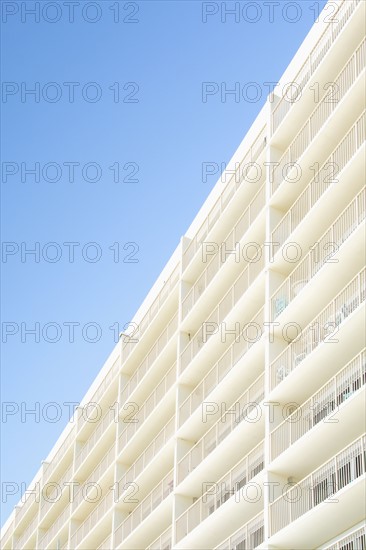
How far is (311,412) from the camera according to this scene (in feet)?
121

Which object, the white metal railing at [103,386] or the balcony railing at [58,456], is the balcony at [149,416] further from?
the balcony railing at [58,456]

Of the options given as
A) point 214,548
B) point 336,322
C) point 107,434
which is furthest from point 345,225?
point 107,434

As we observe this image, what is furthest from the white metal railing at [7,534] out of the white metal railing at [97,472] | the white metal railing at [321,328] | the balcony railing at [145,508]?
the white metal railing at [321,328]

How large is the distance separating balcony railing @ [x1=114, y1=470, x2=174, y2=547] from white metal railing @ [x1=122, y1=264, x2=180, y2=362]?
8215 mm

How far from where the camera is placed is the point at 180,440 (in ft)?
153

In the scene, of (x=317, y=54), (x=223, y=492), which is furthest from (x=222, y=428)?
(x=317, y=54)

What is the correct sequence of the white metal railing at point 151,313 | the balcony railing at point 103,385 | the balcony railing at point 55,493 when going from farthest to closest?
the balcony railing at point 55,493
the balcony railing at point 103,385
the white metal railing at point 151,313

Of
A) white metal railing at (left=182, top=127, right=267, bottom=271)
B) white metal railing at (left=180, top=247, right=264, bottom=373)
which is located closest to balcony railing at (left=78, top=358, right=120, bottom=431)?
white metal railing at (left=182, top=127, right=267, bottom=271)

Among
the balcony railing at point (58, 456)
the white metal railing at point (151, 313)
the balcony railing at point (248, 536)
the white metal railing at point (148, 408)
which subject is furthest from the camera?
the balcony railing at point (58, 456)

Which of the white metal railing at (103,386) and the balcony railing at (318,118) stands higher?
the white metal railing at (103,386)

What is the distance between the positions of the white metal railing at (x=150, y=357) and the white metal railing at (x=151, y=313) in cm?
92

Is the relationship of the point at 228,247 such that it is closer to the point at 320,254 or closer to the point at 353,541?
the point at 320,254

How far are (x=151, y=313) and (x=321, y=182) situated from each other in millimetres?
18029

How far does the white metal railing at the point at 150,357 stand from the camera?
52625 mm
